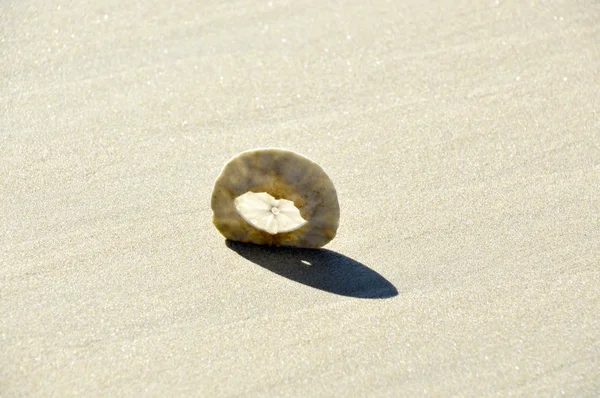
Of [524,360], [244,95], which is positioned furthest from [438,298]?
[244,95]

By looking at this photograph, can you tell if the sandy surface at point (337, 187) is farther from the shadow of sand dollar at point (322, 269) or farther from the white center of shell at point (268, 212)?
the white center of shell at point (268, 212)

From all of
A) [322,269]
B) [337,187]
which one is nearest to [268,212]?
[322,269]

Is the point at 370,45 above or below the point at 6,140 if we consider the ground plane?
above

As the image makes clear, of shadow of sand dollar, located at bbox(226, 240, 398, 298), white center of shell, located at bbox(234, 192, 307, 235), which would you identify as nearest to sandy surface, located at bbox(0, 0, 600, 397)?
shadow of sand dollar, located at bbox(226, 240, 398, 298)

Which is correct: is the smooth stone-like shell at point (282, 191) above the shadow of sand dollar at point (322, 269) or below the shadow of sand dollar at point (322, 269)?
above

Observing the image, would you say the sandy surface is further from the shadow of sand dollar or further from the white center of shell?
the white center of shell

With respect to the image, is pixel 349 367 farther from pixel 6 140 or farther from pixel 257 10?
pixel 257 10

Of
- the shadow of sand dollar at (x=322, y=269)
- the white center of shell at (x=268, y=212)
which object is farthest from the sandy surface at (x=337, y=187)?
the white center of shell at (x=268, y=212)
